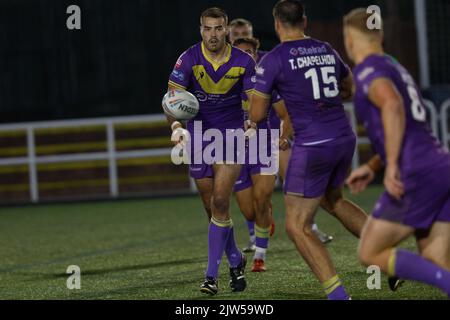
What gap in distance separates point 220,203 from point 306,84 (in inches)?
53.1

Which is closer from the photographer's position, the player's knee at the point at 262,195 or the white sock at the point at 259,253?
the white sock at the point at 259,253

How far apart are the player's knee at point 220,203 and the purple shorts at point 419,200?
2141 millimetres

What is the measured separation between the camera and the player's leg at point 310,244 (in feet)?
22.4

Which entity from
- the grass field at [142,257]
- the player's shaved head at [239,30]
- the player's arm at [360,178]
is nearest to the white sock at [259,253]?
the grass field at [142,257]

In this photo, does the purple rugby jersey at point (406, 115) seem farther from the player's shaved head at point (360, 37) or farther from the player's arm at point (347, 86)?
the player's arm at point (347, 86)

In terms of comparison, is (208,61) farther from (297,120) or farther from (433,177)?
(433,177)

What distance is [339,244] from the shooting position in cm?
1065

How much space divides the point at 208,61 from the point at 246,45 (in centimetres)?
202

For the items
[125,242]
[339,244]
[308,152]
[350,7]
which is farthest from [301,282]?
[350,7]

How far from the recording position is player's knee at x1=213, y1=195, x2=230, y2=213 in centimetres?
796

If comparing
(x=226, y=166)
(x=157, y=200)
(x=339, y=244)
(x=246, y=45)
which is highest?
(x=246, y=45)

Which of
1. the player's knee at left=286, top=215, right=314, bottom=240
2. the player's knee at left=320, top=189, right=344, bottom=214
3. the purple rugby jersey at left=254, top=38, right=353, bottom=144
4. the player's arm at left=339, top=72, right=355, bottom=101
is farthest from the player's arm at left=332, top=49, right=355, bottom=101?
the player's knee at left=286, top=215, right=314, bottom=240

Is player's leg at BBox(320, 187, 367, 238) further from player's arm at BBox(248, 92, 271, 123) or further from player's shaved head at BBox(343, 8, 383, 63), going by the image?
player's shaved head at BBox(343, 8, 383, 63)

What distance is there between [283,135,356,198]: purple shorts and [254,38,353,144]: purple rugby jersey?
0.18 ft
